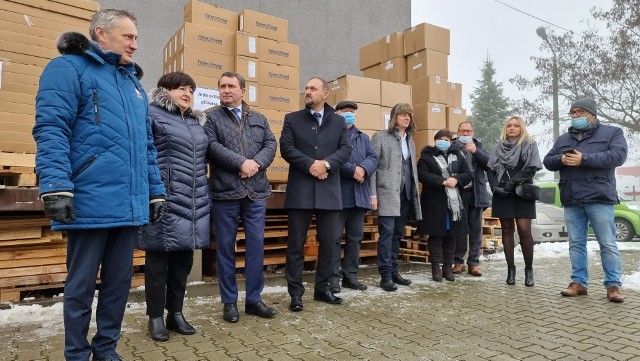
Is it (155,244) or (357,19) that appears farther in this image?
(357,19)

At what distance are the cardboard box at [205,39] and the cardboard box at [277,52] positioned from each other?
0.36 meters

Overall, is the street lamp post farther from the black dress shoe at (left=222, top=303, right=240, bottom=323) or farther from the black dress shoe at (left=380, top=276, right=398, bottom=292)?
the black dress shoe at (left=222, top=303, right=240, bottom=323)

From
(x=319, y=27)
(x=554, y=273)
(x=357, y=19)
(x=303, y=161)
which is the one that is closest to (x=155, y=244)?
(x=303, y=161)

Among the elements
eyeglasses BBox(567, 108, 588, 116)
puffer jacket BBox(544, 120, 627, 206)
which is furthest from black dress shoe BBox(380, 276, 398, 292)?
eyeglasses BBox(567, 108, 588, 116)

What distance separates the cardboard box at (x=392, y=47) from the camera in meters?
7.31

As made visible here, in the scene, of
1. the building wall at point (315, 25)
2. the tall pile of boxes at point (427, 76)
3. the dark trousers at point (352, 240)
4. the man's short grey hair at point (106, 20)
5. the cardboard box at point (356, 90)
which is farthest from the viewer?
the building wall at point (315, 25)

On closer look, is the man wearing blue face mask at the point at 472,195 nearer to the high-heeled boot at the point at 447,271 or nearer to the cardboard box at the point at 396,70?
the high-heeled boot at the point at 447,271

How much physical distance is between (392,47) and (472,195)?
2.79 metres

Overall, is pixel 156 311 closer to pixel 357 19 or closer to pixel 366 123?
pixel 366 123

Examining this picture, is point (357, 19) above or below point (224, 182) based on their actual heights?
above

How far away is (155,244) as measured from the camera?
3115 millimetres

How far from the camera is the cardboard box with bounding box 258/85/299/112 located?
5.42 m

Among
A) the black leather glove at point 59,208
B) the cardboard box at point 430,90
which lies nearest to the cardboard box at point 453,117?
the cardboard box at point 430,90

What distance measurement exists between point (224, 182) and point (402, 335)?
1.75 meters
